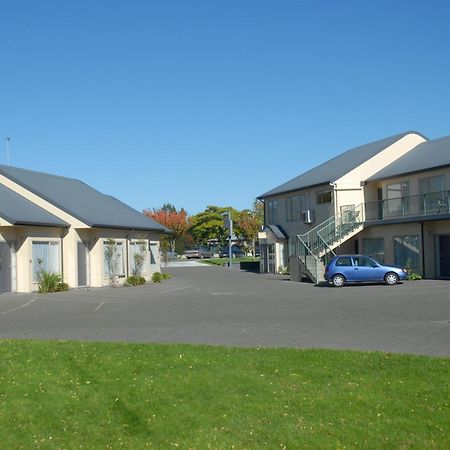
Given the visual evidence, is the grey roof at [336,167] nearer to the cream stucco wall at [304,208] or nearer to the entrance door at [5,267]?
the cream stucco wall at [304,208]

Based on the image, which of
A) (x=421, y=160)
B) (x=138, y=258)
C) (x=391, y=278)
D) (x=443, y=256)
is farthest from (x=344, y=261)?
(x=138, y=258)

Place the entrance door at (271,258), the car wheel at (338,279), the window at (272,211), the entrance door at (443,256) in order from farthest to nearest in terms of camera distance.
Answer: the window at (272,211)
the entrance door at (271,258)
the entrance door at (443,256)
the car wheel at (338,279)

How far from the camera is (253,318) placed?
1659 centimetres

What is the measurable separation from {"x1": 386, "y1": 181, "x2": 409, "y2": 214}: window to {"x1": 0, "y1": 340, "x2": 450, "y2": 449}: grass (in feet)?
85.2

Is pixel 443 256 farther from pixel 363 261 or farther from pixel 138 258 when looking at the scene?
pixel 138 258

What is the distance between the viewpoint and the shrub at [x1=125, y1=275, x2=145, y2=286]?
34344 mm

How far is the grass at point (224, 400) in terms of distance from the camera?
6.71 meters

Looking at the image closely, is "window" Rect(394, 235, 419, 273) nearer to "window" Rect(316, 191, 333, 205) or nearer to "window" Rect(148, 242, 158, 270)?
"window" Rect(316, 191, 333, 205)

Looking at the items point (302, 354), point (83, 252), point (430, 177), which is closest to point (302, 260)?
point (430, 177)

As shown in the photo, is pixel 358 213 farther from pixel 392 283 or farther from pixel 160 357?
pixel 160 357

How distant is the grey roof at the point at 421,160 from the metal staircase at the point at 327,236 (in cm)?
254

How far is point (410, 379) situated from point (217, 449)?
3.21 metres

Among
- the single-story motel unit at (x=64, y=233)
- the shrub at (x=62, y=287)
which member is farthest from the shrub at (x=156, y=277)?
the shrub at (x=62, y=287)

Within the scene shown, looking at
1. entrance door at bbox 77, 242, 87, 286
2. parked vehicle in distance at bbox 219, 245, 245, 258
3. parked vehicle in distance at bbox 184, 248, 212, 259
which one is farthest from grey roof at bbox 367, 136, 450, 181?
parked vehicle in distance at bbox 219, 245, 245, 258
